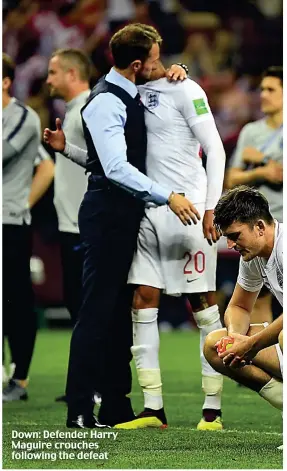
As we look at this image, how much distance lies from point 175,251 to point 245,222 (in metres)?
1.35

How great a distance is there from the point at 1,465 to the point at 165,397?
2614 mm

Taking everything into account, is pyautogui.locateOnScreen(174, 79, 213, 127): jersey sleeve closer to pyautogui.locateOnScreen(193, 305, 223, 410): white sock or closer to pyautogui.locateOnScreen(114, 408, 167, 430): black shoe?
pyautogui.locateOnScreen(193, 305, 223, 410): white sock

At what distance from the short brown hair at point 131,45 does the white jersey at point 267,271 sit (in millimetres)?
1326

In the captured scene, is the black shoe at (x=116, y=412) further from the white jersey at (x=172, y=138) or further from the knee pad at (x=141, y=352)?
the white jersey at (x=172, y=138)

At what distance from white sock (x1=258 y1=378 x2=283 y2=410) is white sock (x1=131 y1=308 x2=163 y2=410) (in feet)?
2.92

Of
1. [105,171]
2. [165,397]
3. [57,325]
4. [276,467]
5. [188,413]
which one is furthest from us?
[57,325]

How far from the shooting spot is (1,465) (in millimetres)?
4539

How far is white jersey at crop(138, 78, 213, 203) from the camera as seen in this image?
580cm

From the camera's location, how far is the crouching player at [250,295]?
457 centimetres

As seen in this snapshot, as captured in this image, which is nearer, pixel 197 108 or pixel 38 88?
pixel 197 108

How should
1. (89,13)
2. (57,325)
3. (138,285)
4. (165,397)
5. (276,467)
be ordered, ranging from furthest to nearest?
(89,13) < (57,325) < (165,397) < (138,285) < (276,467)

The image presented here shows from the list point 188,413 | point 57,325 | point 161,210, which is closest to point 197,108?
point 161,210

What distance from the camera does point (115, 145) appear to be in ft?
17.8

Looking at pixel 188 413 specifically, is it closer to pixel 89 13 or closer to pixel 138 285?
pixel 138 285
